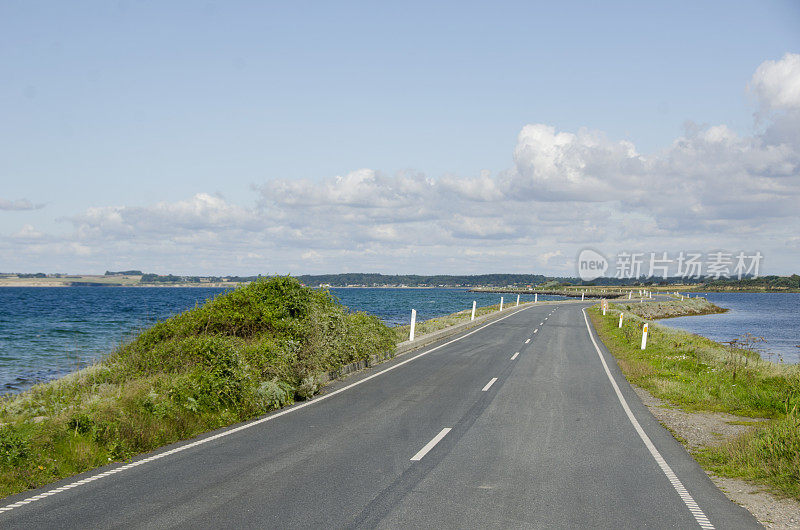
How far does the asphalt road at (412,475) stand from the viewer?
18.8ft

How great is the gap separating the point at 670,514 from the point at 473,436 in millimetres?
3495

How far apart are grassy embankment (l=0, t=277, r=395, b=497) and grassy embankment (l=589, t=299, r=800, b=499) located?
7.64m

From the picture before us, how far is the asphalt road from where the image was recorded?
5.72m

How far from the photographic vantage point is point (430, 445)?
27.8 feet

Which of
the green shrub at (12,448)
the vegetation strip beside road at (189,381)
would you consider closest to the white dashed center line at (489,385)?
the vegetation strip beside road at (189,381)

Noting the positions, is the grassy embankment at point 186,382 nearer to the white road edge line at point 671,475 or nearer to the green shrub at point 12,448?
the green shrub at point 12,448

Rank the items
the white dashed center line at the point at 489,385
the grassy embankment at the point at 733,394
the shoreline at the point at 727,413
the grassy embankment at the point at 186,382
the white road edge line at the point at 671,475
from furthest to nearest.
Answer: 1. the white dashed center line at the point at 489,385
2. the grassy embankment at the point at 186,382
3. the grassy embankment at the point at 733,394
4. the shoreline at the point at 727,413
5. the white road edge line at the point at 671,475

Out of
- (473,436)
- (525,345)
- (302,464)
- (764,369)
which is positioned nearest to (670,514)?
(473,436)

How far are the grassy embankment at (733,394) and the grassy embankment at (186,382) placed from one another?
7.64m

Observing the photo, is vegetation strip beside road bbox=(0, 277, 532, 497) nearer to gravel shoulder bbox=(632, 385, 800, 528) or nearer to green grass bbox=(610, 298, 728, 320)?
gravel shoulder bbox=(632, 385, 800, 528)

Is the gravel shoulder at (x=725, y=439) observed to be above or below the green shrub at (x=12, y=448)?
above

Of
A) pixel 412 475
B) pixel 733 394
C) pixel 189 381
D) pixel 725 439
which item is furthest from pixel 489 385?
pixel 412 475

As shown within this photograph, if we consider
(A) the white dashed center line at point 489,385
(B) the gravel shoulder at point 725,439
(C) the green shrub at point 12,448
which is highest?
(B) the gravel shoulder at point 725,439

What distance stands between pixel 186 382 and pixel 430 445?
4.69 meters
